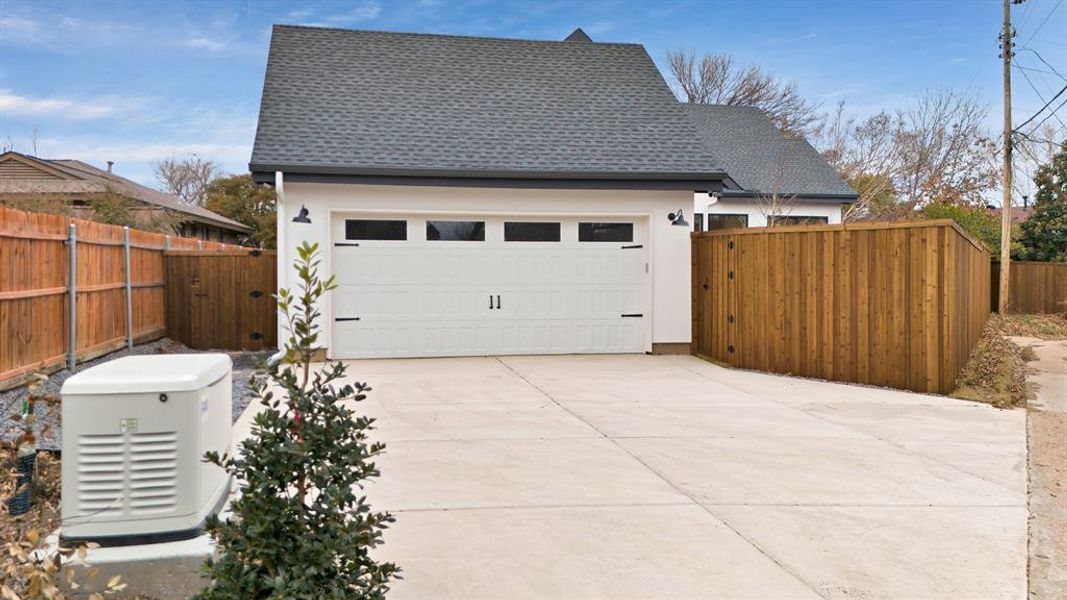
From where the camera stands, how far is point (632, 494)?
5242 millimetres

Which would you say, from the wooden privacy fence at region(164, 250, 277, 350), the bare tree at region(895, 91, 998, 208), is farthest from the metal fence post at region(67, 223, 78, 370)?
the bare tree at region(895, 91, 998, 208)

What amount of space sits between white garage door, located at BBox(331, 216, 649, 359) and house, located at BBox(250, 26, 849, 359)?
0.02 m

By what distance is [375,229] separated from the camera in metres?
12.6

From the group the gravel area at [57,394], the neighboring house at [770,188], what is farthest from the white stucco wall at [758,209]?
the gravel area at [57,394]

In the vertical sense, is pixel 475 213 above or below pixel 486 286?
above

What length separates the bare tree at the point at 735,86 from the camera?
3341 centimetres

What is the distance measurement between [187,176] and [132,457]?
43.1 metres

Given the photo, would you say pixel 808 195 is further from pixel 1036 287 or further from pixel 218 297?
pixel 218 297

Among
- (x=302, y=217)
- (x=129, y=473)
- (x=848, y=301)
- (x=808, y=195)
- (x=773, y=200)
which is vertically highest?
(x=808, y=195)

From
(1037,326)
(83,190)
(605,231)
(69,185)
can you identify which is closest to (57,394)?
(605,231)

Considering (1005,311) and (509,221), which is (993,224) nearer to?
(1005,311)

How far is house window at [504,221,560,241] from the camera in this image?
13.0 meters

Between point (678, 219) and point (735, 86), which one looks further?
point (735, 86)

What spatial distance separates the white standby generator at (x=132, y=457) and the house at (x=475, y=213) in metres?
8.87
